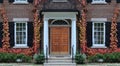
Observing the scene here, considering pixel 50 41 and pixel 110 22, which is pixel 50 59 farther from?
pixel 110 22

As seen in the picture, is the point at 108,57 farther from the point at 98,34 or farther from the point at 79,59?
the point at 79,59

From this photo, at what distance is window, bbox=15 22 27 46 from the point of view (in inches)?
1521

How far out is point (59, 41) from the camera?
127 ft

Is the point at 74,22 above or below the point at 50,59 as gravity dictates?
above

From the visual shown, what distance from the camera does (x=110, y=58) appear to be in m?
37.6

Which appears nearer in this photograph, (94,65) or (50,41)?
(94,65)

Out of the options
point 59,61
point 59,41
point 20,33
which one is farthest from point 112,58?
point 20,33

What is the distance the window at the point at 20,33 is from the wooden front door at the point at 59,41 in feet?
7.06

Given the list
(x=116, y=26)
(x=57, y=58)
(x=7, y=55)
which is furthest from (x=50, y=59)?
(x=116, y=26)

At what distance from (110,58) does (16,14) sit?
27.0 ft

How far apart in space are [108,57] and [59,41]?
4155 millimetres

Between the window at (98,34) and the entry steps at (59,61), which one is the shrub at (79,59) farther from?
the window at (98,34)

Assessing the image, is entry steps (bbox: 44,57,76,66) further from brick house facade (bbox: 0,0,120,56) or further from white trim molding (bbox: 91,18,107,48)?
white trim molding (bbox: 91,18,107,48)

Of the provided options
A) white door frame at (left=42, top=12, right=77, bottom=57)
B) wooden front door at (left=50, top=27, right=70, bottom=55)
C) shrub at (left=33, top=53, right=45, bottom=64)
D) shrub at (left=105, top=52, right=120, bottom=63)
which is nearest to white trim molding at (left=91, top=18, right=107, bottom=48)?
shrub at (left=105, top=52, right=120, bottom=63)
